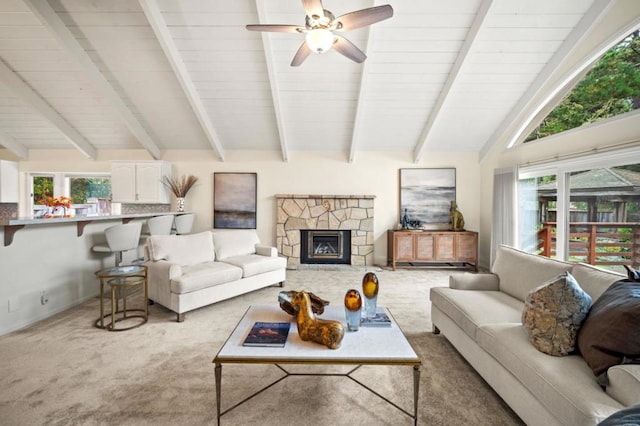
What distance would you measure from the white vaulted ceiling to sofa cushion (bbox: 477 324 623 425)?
332 cm

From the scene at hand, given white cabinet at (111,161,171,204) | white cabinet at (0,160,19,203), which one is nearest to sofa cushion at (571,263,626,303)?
white cabinet at (111,161,171,204)

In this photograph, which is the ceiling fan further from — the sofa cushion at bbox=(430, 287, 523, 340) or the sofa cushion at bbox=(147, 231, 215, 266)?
the sofa cushion at bbox=(147, 231, 215, 266)

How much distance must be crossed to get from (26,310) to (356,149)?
16.9ft

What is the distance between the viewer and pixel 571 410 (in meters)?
1.27

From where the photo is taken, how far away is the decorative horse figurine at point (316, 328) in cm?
171

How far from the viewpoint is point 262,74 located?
4227mm

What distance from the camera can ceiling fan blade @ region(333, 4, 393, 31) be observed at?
225 centimetres

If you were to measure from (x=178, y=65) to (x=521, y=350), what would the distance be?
177 inches

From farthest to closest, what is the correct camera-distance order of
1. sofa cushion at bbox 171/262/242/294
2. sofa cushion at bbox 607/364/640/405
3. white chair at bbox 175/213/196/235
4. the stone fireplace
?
the stone fireplace, white chair at bbox 175/213/196/235, sofa cushion at bbox 171/262/242/294, sofa cushion at bbox 607/364/640/405

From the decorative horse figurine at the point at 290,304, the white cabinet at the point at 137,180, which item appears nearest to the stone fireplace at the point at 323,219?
the white cabinet at the point at 137,180

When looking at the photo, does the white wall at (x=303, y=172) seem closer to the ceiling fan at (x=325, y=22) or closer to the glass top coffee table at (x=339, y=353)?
the ceiling fan at (x=325, y=22)

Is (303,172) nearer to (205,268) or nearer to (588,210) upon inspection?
(205,268)

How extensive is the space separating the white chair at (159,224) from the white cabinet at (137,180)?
4.30ft

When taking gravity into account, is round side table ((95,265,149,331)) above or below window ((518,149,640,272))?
below
